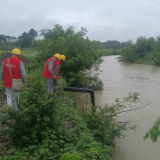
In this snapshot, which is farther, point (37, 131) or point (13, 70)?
point (13, 70)

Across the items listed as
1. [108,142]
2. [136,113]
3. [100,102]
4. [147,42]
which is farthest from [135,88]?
[147,42]

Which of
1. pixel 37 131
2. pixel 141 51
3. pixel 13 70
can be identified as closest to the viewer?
pixel 37 131

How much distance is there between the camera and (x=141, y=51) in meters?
41.5

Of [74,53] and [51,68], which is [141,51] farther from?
[51,68]

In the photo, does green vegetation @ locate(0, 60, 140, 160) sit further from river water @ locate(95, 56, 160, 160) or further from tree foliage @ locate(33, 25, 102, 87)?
tree foliage @ locate(33, 25, 102, 87)

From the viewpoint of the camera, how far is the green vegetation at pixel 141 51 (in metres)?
37.1

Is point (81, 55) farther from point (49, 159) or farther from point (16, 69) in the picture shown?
point (49, 159)

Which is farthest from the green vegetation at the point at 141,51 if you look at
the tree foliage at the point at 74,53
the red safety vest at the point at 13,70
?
the red safety vest at the point at 13,70

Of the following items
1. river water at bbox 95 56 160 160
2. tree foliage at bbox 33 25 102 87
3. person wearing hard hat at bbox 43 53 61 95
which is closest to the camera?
river water at bbox 95 56 160 160

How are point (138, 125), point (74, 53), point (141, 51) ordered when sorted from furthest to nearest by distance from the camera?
point (141, 51) → point (74, 53) → point (138, 125)

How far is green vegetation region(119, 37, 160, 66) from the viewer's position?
37.1 meters

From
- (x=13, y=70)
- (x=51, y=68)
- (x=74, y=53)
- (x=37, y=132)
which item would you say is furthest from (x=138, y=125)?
(x=74, y=53)

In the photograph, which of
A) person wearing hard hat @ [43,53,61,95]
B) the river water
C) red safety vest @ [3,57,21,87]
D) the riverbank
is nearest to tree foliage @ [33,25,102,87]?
the river water

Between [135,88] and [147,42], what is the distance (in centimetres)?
3212
